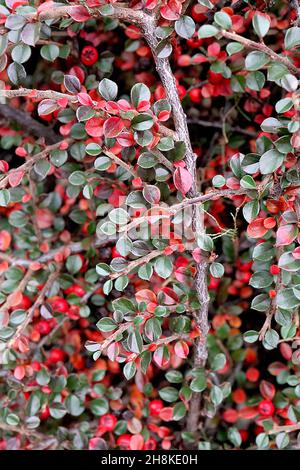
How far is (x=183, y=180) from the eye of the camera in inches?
35.0

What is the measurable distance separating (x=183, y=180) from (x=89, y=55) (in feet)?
1.32

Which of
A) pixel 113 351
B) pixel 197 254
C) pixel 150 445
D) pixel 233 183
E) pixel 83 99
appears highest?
pixel 83 99

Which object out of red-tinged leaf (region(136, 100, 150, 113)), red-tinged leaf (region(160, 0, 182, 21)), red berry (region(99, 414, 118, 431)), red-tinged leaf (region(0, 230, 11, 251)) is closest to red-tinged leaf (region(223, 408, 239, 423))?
red berry (region(99, 414, 118, 431))

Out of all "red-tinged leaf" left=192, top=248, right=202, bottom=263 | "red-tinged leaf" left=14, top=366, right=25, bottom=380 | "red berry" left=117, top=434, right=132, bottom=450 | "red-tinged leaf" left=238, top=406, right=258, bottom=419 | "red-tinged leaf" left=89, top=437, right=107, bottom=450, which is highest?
"red-tinged leaf" left=192, top=248, right=202, bottom=263

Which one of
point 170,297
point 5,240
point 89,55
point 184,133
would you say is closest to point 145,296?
point 170,297

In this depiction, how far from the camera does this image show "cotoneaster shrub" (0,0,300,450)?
88 cm

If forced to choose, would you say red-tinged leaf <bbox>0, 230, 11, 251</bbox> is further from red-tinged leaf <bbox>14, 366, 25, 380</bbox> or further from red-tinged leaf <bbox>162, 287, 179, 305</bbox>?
red-tinged leaf <bbox>162, 287, 179, 305</bbox>

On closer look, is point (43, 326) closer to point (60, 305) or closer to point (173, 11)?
point (60, 305)

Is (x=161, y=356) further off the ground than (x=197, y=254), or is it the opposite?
(x=197, y=254)

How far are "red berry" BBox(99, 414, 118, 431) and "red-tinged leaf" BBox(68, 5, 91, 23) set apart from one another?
77 cm

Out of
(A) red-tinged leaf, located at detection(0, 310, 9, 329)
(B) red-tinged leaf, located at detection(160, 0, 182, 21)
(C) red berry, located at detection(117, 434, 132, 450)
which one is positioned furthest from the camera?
(C) red berry, located at detection(117, 434, 132, 450)
